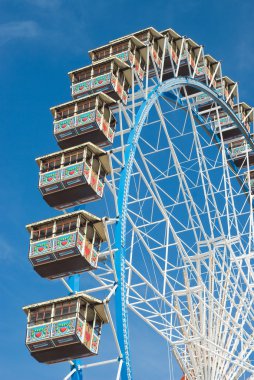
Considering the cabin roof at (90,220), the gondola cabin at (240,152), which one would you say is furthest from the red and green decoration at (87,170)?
the gondola cabin at (240,152)

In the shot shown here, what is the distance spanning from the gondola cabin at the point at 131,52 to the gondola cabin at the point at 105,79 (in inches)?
22.0

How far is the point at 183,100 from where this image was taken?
3058 centimetres

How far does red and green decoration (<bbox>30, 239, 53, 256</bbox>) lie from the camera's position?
21938 mm

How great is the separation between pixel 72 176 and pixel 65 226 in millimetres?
1533

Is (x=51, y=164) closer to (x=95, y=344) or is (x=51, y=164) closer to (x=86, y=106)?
(x=86, y=106)

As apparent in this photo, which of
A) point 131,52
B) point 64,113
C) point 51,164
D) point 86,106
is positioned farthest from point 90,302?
point 131,52

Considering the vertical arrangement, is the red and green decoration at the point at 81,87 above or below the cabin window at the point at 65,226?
above

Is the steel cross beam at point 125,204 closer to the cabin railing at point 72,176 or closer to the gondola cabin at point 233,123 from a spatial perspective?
the cabin railing at point 72,176

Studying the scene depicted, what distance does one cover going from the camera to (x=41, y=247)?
22078mm

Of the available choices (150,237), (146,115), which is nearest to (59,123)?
(146,115)

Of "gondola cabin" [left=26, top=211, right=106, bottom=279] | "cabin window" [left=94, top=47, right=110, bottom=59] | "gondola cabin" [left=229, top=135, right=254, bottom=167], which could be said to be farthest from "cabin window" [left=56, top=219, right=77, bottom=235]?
"gondola cabin" [left=229, top=135, right=254, bottom=167]

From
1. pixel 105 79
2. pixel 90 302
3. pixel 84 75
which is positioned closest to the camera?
pixel 90 302

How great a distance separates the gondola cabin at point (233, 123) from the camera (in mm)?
33938

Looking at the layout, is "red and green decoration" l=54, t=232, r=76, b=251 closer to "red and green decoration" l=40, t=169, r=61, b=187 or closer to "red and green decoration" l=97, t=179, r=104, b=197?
"red and green decoration" l=97, t=179, r=104, b=197
